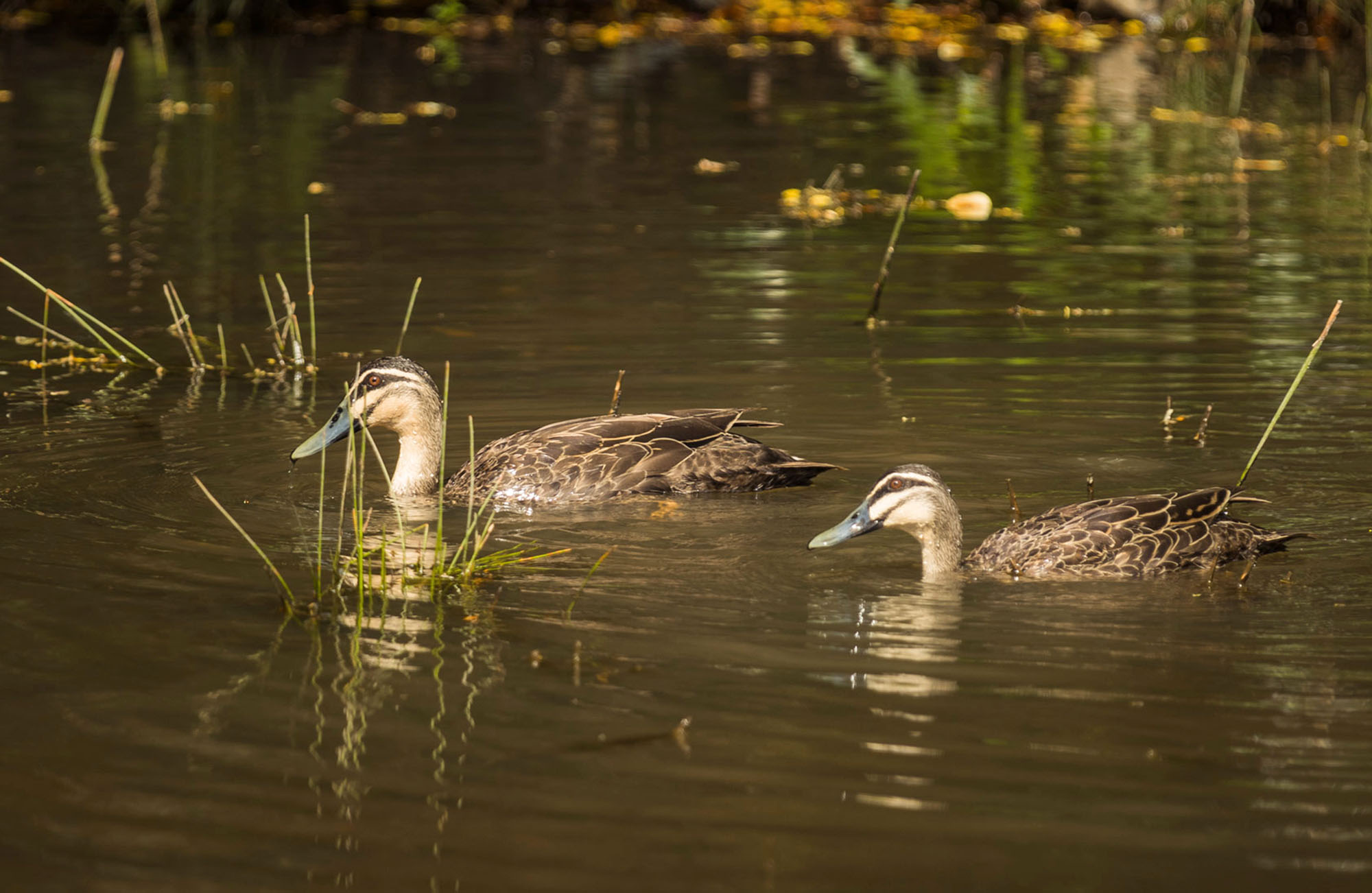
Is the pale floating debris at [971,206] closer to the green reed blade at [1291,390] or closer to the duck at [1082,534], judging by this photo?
the green reed blade at [1291,390]

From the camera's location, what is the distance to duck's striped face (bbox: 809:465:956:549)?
674cm

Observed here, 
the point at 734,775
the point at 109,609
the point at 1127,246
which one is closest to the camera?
the point at 734,775

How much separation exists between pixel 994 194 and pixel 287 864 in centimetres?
1262

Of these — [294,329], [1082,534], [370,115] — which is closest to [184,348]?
[294,329]

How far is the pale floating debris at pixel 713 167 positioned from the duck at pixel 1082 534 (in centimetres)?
1075

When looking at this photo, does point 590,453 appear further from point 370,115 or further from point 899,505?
point 370,115

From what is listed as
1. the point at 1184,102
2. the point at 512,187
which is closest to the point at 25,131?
the point at 512,187

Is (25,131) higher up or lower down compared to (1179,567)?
lower down

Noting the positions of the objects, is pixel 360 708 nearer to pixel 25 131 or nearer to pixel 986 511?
pixel 986 511

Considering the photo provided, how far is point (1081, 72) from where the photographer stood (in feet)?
82.1

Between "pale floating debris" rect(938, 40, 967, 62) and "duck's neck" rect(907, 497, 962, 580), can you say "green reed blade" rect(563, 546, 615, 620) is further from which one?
"pale floating debris" rect(938, 40, 967, 62)

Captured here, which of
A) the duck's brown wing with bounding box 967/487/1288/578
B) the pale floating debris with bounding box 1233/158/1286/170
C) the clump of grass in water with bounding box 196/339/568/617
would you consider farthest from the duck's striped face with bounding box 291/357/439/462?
the pale floating debris with bounding box 1233/158/1286/170

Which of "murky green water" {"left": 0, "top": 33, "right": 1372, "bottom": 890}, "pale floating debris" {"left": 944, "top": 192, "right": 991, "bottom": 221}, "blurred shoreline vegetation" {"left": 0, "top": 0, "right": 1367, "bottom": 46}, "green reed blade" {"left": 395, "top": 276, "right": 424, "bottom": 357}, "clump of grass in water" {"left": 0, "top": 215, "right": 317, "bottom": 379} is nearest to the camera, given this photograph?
"murky green water" {"left": 0, "top": 33, "right": 1372, "bottom": 890}

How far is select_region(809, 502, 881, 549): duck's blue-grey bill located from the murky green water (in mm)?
183
